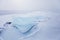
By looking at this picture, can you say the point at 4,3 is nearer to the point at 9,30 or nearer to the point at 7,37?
the point at 9,30

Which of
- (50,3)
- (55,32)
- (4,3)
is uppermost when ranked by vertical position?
(4,3)

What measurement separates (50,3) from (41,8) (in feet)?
0.69

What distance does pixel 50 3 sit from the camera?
185 cm

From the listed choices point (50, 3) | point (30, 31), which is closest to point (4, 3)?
point (50, 3)

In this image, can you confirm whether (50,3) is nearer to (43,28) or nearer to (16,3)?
(16,3)

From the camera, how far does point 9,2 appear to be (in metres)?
1.80

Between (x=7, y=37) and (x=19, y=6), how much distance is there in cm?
99

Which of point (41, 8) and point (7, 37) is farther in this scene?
point (41, 8)

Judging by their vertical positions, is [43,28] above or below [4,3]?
below

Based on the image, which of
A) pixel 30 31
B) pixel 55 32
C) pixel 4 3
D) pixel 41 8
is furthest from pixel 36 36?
pixel 4 3

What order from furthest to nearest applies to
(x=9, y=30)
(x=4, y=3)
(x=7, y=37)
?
1. (x=4, y=3)
2. (x=9, y=30)
3. (x=7, y=37)

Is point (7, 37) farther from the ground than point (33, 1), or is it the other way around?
point (33, 1)

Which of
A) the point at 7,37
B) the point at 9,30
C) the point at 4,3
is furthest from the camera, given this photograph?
the point at 4,3

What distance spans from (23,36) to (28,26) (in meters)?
0.16
